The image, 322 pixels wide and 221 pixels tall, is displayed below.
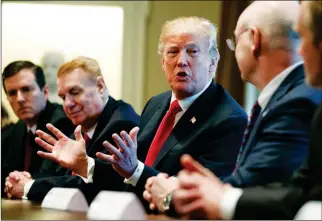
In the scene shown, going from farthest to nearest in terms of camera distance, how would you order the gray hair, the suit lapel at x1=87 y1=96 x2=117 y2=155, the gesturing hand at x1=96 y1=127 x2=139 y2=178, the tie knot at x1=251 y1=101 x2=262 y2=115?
1. the suit lapel at x1=87 y1=96 x2=117 y2=155
2. the gesturing hand at x1=96 y1=127 x2=139 y2=178
3. the tie knot at x1=251 y1=101 x2=262 y2=115
4. the gray hair

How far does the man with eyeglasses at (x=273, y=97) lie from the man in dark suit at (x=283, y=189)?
10 cm

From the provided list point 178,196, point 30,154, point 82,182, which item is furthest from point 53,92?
point 178,196

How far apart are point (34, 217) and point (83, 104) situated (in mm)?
1402

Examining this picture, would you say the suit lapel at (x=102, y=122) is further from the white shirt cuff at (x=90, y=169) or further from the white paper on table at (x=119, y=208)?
the white paper on table at (x=119, y=208)

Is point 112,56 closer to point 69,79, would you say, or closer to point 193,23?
point 69,79

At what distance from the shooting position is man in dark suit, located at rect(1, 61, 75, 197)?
4.21 metres

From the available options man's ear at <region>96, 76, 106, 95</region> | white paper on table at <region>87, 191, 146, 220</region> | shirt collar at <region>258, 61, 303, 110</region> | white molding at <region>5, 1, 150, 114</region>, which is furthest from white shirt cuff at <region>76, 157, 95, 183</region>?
white molding at <region>5, 1, 150, 114</region>

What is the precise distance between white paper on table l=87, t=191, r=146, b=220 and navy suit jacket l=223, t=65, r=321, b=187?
303mm

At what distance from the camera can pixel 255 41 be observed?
2143mm

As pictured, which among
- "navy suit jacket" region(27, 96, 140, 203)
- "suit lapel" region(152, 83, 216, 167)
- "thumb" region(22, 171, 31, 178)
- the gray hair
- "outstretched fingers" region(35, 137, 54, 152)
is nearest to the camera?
the gray hair

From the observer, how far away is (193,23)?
9.75 feet

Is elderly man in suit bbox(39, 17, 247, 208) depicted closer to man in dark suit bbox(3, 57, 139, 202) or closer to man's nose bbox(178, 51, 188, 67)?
man's nose bbox(178, 51, 188, 67)

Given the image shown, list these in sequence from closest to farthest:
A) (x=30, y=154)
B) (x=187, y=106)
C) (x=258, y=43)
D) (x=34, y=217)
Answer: (x=258, y=43), (x=34, y=217), (x=187, y=106), (x=30, y=154)

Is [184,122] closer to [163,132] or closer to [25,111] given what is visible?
[163,132]
